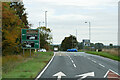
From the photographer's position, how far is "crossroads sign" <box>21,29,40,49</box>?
1270 inches

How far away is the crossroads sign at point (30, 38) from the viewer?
1270 inches

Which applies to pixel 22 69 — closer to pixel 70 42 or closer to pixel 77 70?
pixel 77 70

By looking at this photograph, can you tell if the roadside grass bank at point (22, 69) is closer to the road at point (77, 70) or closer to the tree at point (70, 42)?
the road at point (77, 70)

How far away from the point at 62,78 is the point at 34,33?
18.5 m

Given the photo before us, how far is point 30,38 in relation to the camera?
32406mm

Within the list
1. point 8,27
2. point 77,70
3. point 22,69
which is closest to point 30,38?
point 8,27

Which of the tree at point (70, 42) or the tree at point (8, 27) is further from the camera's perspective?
the tree at point (70, 42)

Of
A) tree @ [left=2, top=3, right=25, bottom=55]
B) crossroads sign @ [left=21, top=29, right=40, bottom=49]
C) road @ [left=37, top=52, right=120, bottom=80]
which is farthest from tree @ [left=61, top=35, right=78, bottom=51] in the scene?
road @ [left=37, top=52, right=120, bottom=80]

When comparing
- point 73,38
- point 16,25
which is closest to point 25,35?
point 16,25

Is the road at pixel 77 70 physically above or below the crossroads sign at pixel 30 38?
below

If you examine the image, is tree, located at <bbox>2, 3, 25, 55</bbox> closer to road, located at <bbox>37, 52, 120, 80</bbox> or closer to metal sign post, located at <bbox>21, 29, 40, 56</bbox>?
metal sign post, located at <bbox>21, 29, 40, 56</bbox>

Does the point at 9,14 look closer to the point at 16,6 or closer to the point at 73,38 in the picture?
the point at 16,6

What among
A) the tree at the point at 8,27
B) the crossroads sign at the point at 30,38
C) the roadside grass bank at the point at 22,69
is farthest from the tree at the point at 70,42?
the roadside grass bank at the point at 22,69

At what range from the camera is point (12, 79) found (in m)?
12.9
